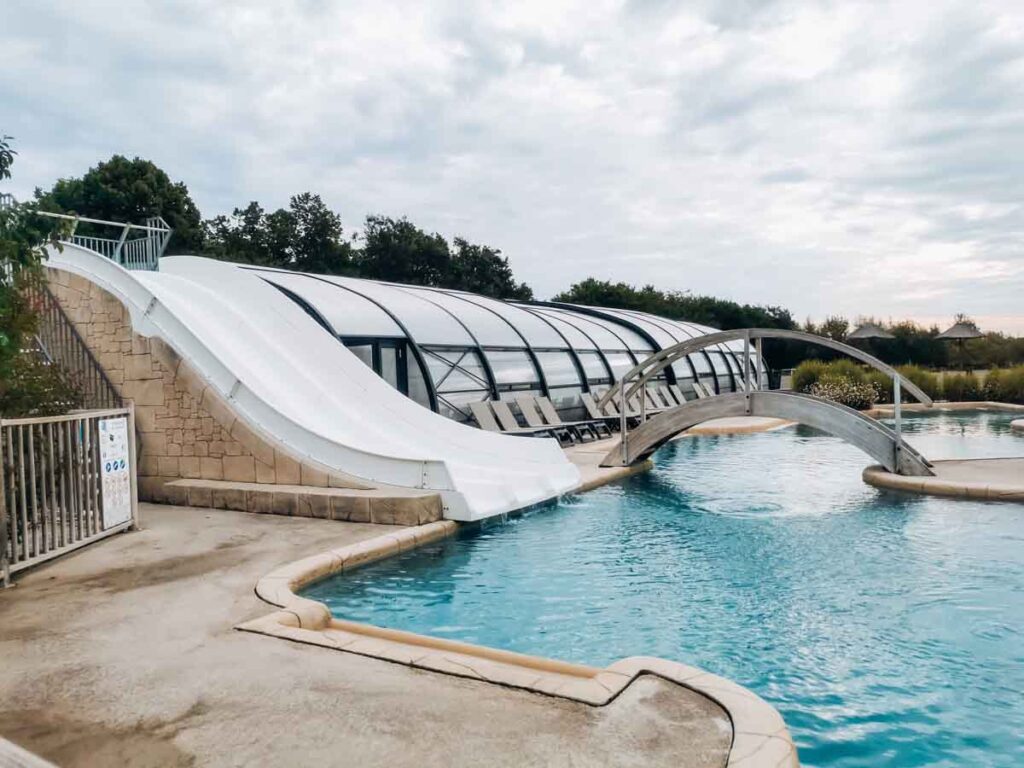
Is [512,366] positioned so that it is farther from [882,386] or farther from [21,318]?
[882,386]

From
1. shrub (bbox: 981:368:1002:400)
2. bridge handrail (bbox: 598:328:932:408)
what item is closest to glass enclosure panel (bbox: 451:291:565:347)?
bridge handrail (bbox: 598:328:932:408)

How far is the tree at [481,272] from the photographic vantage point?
42625mm

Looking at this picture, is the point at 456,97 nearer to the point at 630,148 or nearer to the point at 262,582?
the point at 630,148

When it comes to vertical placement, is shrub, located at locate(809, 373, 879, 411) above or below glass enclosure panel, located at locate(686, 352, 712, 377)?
below

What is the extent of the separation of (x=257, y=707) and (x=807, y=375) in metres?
21.7

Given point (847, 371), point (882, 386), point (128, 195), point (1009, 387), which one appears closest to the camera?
point (847, 371)

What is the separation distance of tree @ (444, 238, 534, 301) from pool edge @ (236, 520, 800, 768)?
37902 millimetres

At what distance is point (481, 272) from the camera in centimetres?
4319

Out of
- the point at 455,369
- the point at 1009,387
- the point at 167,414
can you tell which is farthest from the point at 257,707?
the point at 1009,387

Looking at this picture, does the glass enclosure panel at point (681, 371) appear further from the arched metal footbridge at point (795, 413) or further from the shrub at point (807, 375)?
the arched metal footbridge at point (795, 413)

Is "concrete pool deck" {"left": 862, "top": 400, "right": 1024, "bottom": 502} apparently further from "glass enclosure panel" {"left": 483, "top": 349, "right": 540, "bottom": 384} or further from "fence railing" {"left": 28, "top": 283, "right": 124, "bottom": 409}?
"fence railing" {"left": 28, "top": 283, "right": 124, "bottom": 409}

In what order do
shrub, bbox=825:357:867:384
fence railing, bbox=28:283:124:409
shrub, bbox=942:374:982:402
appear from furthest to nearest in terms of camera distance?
shrub, bbox=942:374:982:402
shrub, bbox=825:357:867:384
fence railing, bbox=28:283:124:409

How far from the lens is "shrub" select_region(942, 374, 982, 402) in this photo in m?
22.8

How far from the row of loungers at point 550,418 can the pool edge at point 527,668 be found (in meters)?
7.65
